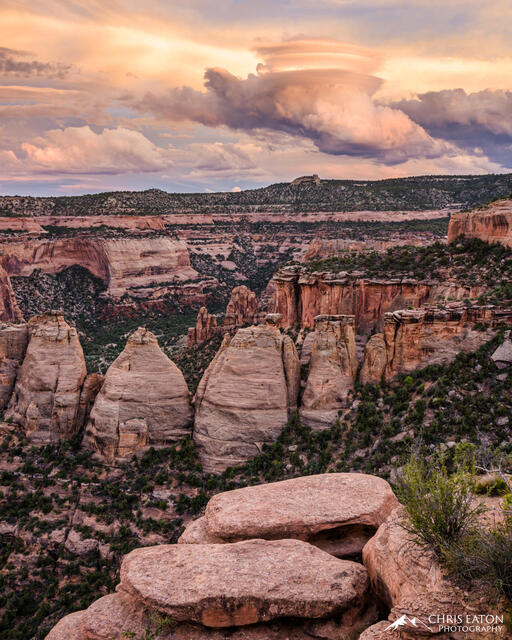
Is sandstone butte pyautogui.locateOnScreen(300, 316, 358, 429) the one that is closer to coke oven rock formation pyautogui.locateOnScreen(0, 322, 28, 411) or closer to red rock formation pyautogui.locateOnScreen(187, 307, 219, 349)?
coke oven rock formation pyautogui.locateOnScreen(0, 322, 28, 411)

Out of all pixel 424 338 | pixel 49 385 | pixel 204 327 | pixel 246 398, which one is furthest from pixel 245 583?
pixel 204 327

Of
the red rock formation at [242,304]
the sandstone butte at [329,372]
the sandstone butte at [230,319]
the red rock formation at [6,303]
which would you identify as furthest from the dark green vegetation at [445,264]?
the red rock formation at [6,303]

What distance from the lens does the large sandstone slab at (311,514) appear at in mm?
16219

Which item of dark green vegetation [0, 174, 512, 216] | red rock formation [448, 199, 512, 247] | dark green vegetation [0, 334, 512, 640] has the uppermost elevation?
dark green vegetation [0, 174, 512, 216]

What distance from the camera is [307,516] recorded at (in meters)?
16.4

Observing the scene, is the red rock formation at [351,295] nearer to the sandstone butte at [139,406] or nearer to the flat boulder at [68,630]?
the sandstone butte at [139,406]

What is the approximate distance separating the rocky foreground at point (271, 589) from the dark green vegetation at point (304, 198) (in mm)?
Result: 120370

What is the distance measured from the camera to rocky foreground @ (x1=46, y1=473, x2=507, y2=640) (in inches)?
485

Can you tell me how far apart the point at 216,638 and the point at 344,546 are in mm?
5577

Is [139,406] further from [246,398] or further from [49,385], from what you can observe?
[246,398]

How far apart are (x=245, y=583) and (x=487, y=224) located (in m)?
35.7

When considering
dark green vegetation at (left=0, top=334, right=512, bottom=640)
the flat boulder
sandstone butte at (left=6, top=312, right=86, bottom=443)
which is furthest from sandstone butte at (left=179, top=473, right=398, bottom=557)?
sandstone butte at (left=6, top=312, right=86, bottom=443)

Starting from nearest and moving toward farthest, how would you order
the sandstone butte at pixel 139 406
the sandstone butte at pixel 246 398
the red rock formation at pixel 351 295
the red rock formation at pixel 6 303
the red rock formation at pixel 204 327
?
the sandstone butte at pixel 246 398
the sandstone butte at pixel 139 406
the red rock formation at pixel 351 295
the red rock formation at pixel 204 327
the red rock formation at pixel 6 303

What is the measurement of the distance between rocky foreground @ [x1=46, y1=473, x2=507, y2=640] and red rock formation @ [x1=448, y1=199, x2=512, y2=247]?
3008 centimetres
